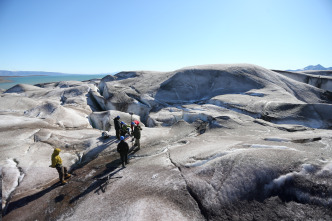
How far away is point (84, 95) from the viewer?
29.2 metres

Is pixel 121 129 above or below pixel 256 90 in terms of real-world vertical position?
below

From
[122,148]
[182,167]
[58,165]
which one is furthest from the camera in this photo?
[122,148]

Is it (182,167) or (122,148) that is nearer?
(182,167)

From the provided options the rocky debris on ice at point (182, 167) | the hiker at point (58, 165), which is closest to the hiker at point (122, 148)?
the rocky debris on ice at point (182, 167)

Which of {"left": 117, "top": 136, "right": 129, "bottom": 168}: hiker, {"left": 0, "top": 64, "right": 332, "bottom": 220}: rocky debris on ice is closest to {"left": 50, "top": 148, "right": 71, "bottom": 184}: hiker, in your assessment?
{"left": 0, "top": 64, "right": 332, "bottom": 220}: rocky debris on ice

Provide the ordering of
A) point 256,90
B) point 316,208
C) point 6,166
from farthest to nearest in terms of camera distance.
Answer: point 256,90
point 6,166
point 316,208

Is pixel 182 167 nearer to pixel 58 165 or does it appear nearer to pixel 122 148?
pixel 122 148

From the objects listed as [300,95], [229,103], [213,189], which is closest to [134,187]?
[213,189]

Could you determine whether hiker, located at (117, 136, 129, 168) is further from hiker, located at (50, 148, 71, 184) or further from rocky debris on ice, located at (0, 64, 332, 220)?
hiker, located at (50, 148, 71, 184)

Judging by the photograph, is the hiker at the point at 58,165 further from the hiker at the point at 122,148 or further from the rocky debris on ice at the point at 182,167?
the hiker at the point at 122,148

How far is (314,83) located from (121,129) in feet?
125

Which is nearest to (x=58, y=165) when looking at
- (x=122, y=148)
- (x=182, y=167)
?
(x=122, y=148)

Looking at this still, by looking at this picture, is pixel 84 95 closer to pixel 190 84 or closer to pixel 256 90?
pixel 190 84

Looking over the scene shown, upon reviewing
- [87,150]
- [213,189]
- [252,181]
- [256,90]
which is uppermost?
[256,90]
